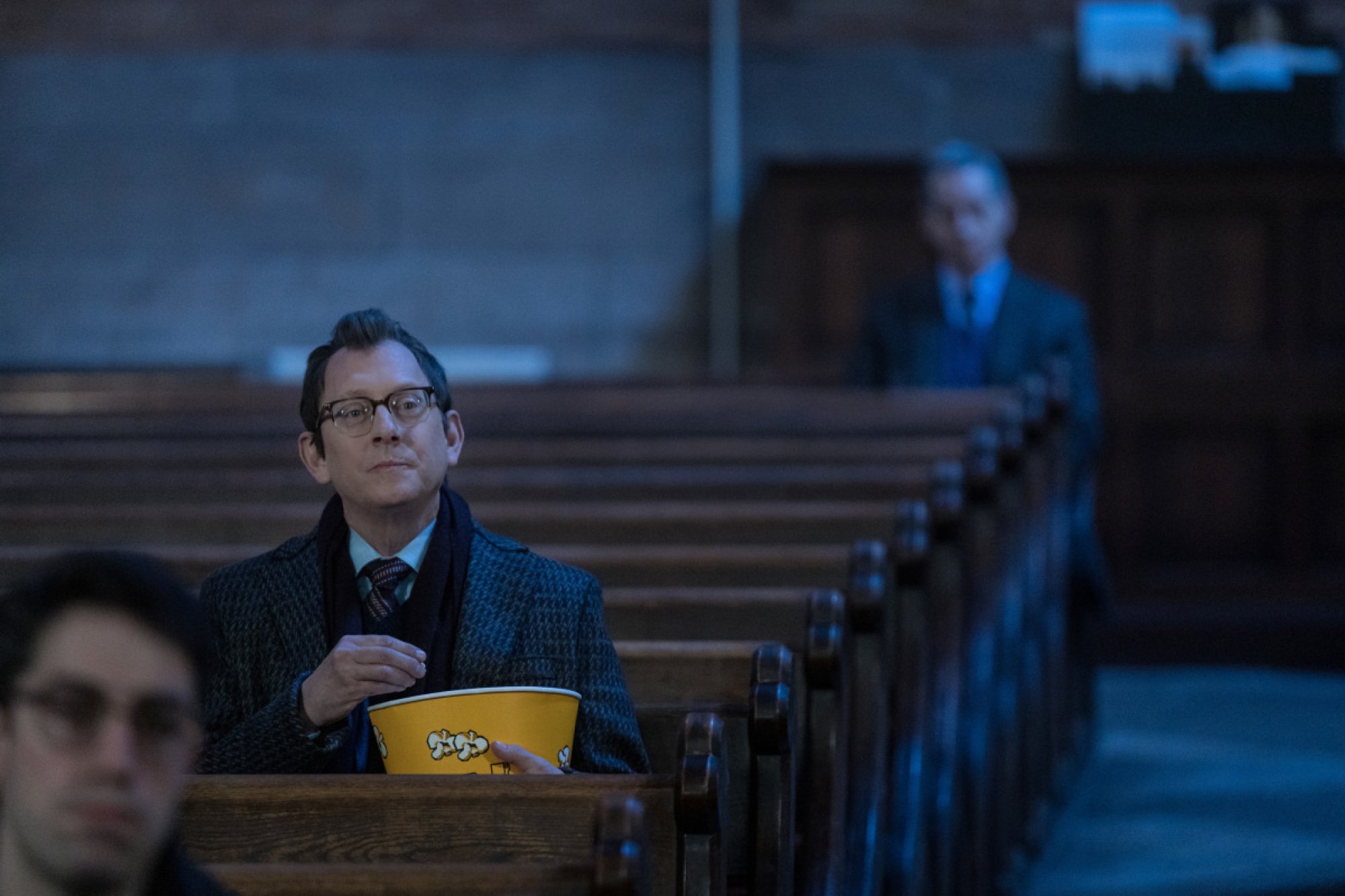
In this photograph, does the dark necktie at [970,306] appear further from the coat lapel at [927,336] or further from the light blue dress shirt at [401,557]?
the light blue dress shirt at [401,557]

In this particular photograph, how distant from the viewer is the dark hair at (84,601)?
3.39 feet

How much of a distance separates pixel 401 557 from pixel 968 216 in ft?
10.2

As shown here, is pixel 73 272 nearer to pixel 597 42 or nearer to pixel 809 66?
pixel 597 42

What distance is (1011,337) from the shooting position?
4.50m

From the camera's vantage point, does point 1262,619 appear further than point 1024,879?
Yes

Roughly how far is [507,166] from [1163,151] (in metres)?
2.71

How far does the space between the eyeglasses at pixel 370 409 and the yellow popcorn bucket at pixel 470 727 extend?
0.87 ft

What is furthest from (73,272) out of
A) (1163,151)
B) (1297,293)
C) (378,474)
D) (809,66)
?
(378,474)

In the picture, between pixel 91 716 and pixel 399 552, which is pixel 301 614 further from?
pixel 91 716

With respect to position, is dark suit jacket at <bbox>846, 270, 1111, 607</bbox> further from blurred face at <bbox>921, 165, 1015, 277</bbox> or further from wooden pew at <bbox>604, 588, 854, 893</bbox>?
wooden pew at <bbox>604, 588, 854, 893</bbox>

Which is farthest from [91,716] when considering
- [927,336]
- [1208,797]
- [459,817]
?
[1208,797]

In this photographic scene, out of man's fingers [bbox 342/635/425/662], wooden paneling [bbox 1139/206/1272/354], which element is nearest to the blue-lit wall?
wooden paneling [bbox 1139/206/1272/354]

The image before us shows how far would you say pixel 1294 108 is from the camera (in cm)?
687

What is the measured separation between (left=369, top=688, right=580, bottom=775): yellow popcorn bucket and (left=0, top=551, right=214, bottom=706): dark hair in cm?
55
